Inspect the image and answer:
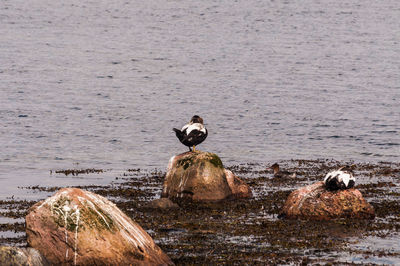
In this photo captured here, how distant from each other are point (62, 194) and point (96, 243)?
4.47 ft

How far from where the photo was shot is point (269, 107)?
5000cm

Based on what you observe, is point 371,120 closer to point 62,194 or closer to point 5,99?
point 5,99

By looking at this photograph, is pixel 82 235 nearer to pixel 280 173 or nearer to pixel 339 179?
pixel 339 179

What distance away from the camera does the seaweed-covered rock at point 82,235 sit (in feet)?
51.4

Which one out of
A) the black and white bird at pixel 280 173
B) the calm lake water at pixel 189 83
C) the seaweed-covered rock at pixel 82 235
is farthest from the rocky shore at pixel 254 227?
the calm lake water at pixel 189 83

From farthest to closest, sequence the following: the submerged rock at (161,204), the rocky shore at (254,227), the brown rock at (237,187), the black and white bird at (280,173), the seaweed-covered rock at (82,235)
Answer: the black and white bird at (280,173), the brown rock at (237,187), the submerged rock at (161,204), the rocky shore at (254,227), the seaweed-covered rock at (82,235)

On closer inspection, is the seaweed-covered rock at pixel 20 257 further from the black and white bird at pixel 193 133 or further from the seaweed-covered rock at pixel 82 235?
the black and white bird at pixel 193 133

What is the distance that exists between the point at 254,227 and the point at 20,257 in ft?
24.4

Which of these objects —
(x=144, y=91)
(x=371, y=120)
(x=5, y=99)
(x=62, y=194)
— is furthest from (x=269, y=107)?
(x=62, y=194)

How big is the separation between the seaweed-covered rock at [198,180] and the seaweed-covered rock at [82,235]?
7974mm

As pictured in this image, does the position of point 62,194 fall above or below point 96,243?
above

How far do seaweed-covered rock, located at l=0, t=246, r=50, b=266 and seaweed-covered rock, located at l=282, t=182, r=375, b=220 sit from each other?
8.37 m

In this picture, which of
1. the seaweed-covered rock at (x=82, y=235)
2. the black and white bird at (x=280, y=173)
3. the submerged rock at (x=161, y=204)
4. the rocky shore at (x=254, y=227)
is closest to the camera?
the seaweed-covered rock at (x=82, y=235)

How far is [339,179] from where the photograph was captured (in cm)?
2086
